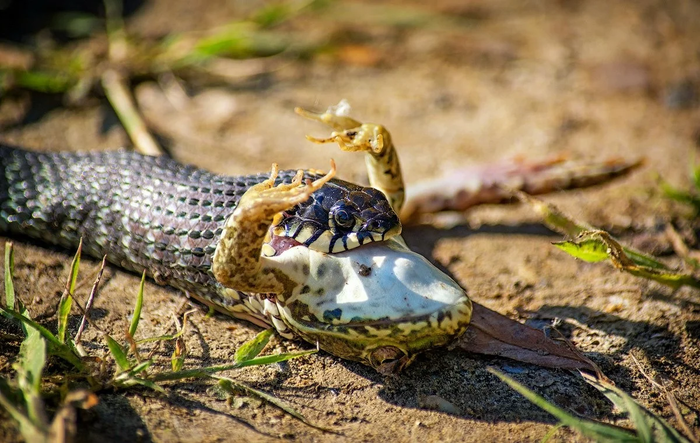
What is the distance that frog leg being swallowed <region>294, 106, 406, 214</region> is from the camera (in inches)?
114

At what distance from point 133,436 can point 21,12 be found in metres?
4.54

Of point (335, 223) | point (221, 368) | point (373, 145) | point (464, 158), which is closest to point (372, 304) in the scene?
point (335, 223)

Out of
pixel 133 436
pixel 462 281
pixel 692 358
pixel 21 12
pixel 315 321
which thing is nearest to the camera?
pixel 133 436

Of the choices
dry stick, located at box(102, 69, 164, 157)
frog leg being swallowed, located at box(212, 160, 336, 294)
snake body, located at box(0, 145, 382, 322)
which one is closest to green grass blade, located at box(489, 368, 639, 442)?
frog leg being swallowed, located at box(212, 160, 336, 294)

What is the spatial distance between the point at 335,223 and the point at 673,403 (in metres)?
1.37

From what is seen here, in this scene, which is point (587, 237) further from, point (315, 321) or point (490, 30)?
point (490, 30)

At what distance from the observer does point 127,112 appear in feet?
14.1

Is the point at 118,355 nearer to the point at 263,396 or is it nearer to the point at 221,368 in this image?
the point at 221,368

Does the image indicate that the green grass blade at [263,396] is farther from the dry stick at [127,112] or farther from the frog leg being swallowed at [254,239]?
the dry stick at [127,112]

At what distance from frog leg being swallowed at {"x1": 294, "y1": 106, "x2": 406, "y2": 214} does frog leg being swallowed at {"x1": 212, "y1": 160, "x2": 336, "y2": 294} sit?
57 cm

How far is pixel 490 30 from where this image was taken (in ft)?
18.3

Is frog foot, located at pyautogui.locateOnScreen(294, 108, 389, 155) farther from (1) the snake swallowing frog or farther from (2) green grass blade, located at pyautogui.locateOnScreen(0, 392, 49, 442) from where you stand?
(2) green grass blade, located at pyautogui.locateOnScreen(0, 392, 49, 442)

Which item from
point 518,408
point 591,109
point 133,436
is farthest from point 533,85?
point 133,436

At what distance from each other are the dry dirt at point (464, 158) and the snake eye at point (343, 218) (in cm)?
55
